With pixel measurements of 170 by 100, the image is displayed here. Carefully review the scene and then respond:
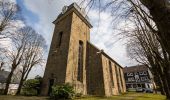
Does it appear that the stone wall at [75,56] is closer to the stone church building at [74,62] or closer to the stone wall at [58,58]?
the stone church building at [74,62]

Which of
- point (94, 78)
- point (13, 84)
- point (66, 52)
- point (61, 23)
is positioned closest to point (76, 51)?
point (66, 52)

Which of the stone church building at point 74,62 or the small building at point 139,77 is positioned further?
the small building at point 139,77

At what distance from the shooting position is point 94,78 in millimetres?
19938

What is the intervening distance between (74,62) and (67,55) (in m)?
1.56

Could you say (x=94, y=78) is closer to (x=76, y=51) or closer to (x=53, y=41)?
(x=76, y=51)

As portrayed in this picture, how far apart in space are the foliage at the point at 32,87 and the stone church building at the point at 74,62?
97 cm

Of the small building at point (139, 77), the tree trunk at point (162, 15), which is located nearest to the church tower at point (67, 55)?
the tree trunk at point (162, 15)

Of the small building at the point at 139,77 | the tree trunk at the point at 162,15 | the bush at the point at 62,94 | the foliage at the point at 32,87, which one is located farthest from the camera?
the small building at the point at 139,77

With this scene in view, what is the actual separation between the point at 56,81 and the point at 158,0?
17407 mm

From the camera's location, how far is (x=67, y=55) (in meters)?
18.4

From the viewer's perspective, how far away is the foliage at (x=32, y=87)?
1927 cm

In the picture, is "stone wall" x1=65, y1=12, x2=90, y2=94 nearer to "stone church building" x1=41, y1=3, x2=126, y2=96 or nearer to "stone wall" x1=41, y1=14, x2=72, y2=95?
"stone church building" x1=41, y1=3, x2=126, y2=96

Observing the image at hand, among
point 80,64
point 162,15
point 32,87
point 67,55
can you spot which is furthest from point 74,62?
point 162,15

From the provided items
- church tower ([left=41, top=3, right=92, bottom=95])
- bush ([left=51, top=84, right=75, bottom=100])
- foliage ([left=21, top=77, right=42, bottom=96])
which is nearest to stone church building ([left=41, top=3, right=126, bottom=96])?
church tower ([left=41, top=3, right=92, bottom=95])
